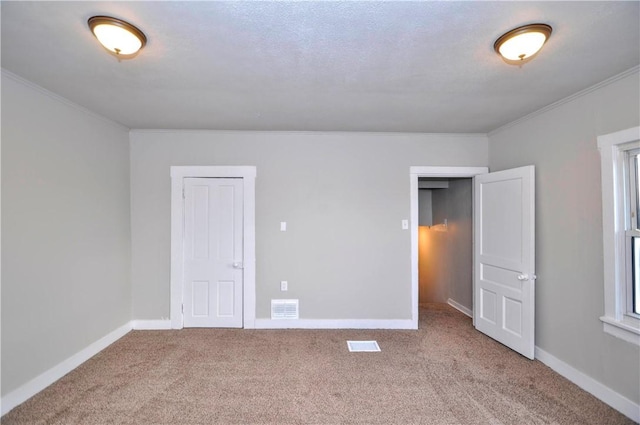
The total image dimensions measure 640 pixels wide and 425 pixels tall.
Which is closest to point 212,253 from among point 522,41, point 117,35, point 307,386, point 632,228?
point 307,386

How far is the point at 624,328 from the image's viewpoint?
2.15 meters

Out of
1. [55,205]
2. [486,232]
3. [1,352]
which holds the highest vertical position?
[55,205]

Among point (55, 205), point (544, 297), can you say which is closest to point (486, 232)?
point (544, 297)

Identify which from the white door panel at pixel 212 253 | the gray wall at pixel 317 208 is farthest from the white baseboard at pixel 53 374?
the white door panel at pixel 212 253

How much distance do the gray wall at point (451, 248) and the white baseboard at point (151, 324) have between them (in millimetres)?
4157

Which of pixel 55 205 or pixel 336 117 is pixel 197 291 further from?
pixel 336 117

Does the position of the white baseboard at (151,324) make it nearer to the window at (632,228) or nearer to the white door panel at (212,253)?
the white door panel at (212,253)

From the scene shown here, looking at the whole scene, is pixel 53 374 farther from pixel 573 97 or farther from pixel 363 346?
pixel 573 97

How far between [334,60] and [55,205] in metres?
2.66

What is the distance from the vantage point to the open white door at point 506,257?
9.62ft

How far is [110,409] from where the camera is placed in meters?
2.19

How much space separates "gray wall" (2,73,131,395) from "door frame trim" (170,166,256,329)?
0.57 m

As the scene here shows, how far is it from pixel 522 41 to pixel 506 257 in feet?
7.54

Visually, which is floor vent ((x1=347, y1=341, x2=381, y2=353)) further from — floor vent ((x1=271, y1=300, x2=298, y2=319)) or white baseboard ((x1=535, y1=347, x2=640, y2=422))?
white baseboard ((x1=535, y1=347, x2=640, y2=422))
